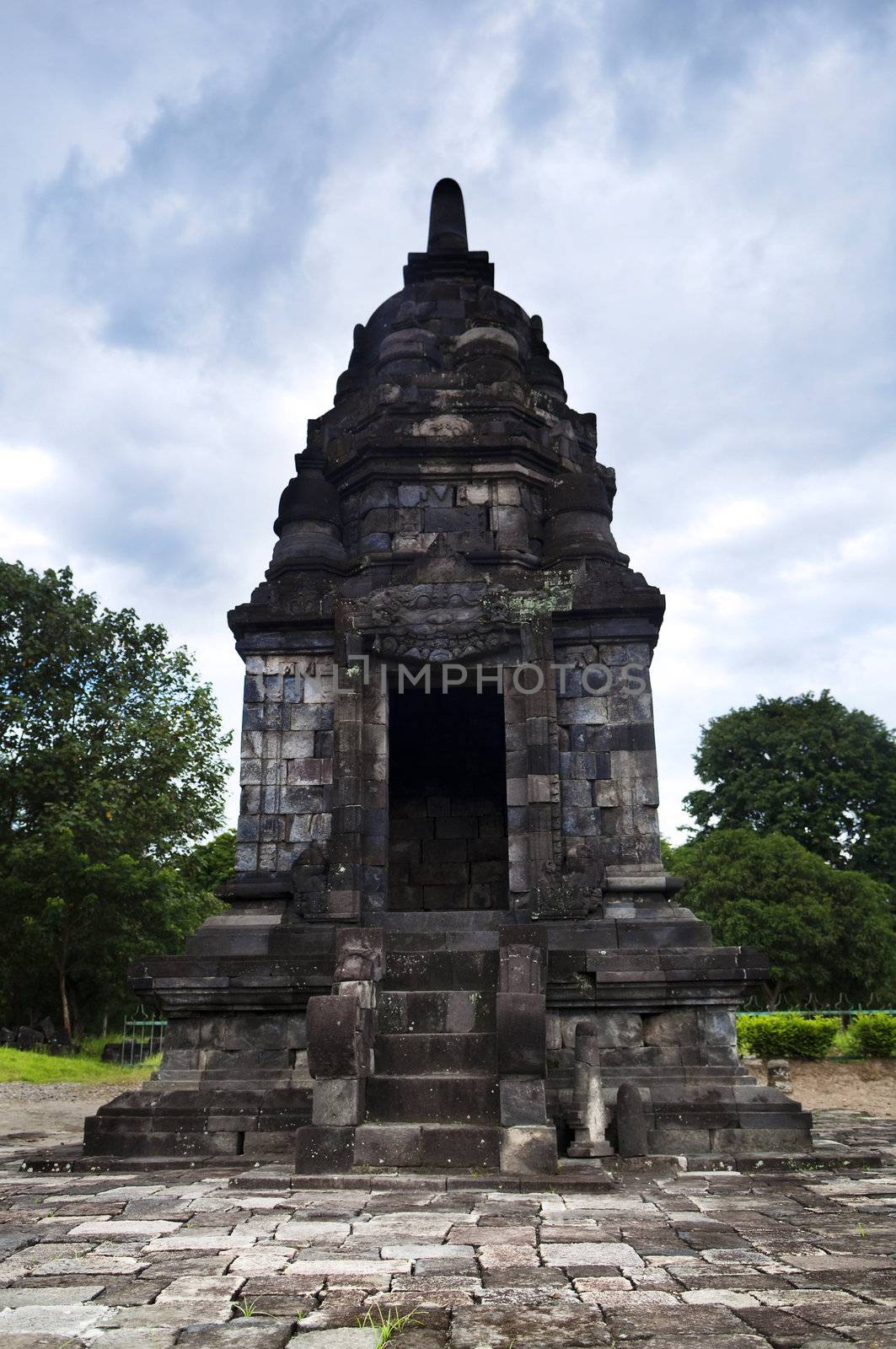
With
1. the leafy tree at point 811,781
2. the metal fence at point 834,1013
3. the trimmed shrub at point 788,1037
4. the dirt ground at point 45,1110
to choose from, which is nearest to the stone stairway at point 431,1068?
the dirt ground at point 45,1110

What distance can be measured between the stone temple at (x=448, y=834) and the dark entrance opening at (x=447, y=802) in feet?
0.11

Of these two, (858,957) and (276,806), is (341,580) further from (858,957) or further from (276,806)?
(858,957)

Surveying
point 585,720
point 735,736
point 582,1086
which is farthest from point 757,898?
point 582,1086

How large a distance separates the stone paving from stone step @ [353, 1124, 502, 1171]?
1.43 ft

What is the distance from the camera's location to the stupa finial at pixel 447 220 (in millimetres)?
14211

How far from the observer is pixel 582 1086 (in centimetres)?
782

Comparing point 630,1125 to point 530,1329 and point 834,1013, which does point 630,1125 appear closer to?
point 530,1329

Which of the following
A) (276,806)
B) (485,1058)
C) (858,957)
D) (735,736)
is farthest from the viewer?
(735,736)

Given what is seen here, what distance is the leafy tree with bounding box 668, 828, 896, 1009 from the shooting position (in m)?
29.0

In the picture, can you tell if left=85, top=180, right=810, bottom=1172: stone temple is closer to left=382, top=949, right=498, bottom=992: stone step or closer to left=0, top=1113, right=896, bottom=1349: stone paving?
left=382, top=949, right=498, bottom=992: stone step

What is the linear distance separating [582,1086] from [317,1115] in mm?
1912

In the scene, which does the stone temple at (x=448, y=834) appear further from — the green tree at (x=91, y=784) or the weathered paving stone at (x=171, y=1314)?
the green tree at (x=91, y=784)

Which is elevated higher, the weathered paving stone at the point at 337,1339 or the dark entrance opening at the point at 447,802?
the dark entrance opening at the point at 447,802

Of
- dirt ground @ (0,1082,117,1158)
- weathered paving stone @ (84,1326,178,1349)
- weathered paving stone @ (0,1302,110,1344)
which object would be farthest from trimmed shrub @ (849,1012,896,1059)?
weathered paving stone @ (84,1326,178,1349)
